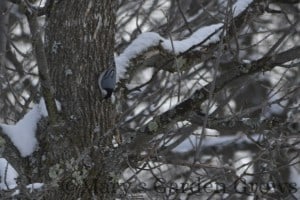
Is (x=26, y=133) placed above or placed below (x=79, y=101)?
below

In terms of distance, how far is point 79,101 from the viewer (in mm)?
3410

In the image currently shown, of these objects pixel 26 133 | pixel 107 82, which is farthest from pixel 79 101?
pixel 26 133

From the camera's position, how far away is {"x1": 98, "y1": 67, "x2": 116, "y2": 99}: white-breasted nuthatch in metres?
3.42

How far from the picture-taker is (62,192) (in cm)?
334

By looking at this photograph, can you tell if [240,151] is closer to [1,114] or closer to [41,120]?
[1,114]

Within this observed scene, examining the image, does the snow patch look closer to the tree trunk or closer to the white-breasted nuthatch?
the tree trunk

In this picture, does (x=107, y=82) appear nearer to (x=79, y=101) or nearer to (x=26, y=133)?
(x=79, y=101)

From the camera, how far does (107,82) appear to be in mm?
3414

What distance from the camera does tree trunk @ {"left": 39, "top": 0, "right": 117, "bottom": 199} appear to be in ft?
11.0

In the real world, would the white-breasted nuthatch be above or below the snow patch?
above

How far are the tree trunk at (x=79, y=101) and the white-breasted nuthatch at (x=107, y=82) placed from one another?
0.03 meters

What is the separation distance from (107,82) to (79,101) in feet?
0.55

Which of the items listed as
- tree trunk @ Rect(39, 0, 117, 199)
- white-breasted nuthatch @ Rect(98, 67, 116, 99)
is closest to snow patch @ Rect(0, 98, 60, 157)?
tree trunk @ Rect(39, 0, 117, 199)

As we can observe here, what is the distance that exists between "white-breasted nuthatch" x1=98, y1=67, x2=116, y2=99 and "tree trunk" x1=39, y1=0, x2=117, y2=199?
31mm
